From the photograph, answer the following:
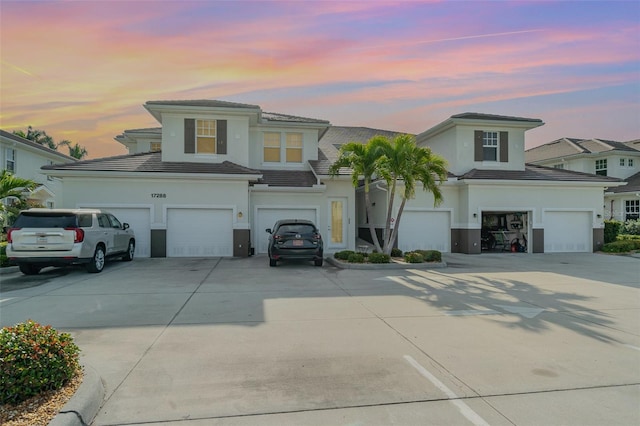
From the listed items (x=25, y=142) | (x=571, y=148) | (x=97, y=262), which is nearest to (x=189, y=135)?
(x=97, y=262)

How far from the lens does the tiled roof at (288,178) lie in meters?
17.2

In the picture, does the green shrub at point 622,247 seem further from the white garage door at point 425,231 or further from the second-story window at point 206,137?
the second-story window at point 206,137

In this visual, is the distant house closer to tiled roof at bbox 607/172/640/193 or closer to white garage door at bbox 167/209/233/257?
white garage door at bbox 167/209/233/257

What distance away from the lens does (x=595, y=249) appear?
1911cm

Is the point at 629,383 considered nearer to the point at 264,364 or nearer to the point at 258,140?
the point at 264,364

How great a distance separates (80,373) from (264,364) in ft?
6.28

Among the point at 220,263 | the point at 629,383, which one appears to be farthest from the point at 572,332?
the point at 220,263

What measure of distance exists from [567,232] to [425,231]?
7137mm

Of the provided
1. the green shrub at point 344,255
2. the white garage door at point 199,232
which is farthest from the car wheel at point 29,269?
the green shrub at point 344,255

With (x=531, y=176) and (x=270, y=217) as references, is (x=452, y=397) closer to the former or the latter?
(x=270, y=217)

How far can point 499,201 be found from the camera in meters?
18.4

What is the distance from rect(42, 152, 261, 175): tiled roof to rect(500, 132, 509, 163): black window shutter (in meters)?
12.5

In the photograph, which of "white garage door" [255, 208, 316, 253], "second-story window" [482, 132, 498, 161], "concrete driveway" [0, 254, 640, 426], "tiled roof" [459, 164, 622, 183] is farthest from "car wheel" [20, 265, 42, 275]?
"second-story window" [482, 132, 498, 161]

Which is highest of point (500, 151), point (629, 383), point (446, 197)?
point (500, 151)
